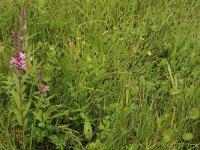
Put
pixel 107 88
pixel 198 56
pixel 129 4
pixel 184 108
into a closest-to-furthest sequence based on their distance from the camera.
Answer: pixel 184 108
pixel 107 88
pixel 198 56
pixel 129 4

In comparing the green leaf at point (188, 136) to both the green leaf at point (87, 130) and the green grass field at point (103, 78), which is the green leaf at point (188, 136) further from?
the green leaf at point (87, 130)

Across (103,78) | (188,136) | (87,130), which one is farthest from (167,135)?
(103,78)

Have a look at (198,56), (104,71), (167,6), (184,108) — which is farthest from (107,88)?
(167,6)

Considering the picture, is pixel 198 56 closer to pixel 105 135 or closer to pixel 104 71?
pixel 104 71

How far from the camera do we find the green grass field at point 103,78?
5.44 ft

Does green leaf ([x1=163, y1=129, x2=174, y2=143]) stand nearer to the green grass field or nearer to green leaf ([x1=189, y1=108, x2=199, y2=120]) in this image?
the green grass field

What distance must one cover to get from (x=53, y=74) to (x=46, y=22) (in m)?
0.59

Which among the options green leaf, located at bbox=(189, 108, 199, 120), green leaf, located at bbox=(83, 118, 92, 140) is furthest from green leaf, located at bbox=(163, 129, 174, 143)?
green leaf, located at bbox=(83, 118, 92, 140)

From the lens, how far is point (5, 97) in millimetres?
1896

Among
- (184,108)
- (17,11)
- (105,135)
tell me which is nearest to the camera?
(105,135)

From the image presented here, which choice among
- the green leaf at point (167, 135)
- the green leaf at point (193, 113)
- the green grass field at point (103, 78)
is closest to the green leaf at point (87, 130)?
the green grass field at point (103, 78)

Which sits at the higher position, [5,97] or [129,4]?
[129,4]

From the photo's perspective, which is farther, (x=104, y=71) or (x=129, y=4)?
(x=129, y=4)

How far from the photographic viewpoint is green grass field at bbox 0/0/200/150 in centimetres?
166
